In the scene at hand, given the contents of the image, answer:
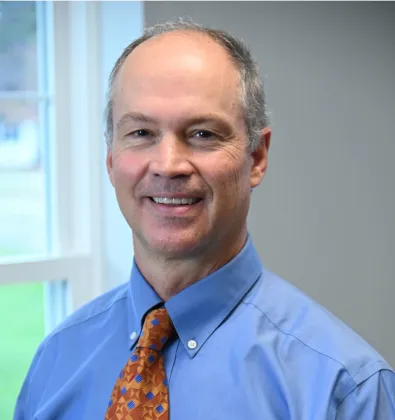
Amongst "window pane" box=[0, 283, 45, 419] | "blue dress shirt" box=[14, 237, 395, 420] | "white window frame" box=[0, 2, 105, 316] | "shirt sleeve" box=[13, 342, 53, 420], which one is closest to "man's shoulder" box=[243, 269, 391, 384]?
"blue dress shirt" box=[14, 237, 395, 420]

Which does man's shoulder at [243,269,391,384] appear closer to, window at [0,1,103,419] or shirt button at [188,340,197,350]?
shirt button at [188,340,197,350]

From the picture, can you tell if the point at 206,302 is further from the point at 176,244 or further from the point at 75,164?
the point at 75,164

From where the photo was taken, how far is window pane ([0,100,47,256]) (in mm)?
2256

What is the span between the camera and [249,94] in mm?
1308

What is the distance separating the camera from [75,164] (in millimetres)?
2316

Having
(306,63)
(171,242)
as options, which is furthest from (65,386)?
(306,63)

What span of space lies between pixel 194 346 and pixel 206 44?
1.75 feet

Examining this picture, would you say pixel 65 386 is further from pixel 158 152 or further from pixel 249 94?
pixel 249 94

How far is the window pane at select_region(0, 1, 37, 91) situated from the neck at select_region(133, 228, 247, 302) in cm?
109

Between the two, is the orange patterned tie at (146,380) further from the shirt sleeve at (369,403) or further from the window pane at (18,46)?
the window pane at (18,46)

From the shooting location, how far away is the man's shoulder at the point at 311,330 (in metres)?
1.18

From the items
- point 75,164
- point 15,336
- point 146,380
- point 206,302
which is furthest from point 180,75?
point 15,336

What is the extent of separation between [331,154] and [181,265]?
1148mm

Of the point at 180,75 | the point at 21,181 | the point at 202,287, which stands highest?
the point at 180,75
